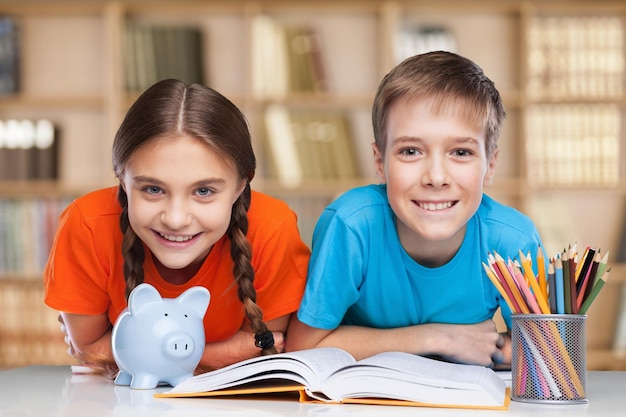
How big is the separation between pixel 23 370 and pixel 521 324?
2.65ft

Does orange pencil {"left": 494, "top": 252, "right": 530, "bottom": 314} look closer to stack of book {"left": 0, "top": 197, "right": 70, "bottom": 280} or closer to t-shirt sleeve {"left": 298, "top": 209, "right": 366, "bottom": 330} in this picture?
t-shirt sleeve {"left": 298, "top": 209, "right": 366, "bottom": 330}

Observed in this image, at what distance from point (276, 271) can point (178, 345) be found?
0.35m

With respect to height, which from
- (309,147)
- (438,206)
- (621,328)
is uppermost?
(309,147)

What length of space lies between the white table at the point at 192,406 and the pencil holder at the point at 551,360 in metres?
0.02

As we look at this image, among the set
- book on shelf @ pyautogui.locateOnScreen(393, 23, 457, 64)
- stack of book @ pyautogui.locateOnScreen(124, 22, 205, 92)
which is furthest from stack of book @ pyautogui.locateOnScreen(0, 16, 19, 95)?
book on shelf @ pyautogui.locateOnScreen(393, 23, 457, 64)

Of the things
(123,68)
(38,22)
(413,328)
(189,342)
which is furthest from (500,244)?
(38,22)

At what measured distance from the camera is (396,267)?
1.51 metres

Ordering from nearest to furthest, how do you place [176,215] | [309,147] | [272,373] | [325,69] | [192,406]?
1. [192,406]
2. [272,373]
3. [176,215]
4. [309,147]
5. [325,69]

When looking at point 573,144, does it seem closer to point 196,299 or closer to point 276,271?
point 276,271

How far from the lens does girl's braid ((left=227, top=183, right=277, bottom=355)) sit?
4.47 ft

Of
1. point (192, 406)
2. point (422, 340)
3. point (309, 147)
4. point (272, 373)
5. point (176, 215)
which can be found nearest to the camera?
point (192, 406)

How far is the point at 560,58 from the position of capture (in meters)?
3.71

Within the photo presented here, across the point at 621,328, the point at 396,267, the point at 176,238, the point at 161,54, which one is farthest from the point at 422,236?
the point at 621,328

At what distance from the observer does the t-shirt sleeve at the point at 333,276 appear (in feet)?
4.68
